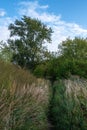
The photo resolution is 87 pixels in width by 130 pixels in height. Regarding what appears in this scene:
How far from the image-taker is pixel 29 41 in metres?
69.9

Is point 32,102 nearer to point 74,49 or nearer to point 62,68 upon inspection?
point 62,68

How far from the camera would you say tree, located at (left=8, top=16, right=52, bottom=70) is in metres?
69.4

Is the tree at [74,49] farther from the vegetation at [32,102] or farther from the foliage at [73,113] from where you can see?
the foliage at [73,113]

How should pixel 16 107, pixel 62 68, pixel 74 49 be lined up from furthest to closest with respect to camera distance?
pixel 74 49 → pixel 62 68 → pixel 16 107

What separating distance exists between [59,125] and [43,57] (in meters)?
54.0

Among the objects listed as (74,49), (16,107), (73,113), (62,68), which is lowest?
(73,113)

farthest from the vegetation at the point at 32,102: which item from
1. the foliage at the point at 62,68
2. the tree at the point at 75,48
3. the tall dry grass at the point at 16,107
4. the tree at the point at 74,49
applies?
the tree at the point at 75,48

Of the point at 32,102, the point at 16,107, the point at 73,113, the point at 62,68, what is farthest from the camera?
the point at 62,68

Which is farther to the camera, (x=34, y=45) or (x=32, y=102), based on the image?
(x=34, y=45)

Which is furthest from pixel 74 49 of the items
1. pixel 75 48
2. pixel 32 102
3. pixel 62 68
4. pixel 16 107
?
pixel 16 107

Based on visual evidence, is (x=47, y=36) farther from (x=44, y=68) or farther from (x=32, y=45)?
(x=44, y=68)

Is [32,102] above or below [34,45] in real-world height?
below

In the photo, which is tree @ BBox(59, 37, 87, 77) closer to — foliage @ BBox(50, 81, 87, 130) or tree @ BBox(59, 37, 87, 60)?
tree @ BBox(59, 37, 87, 60)

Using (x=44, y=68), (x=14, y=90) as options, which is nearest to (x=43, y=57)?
(x=44, y=68)
